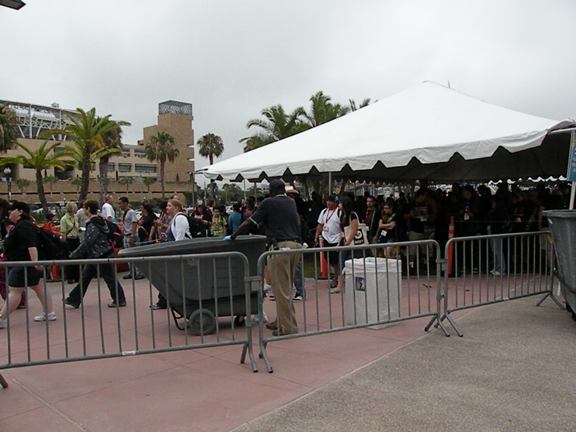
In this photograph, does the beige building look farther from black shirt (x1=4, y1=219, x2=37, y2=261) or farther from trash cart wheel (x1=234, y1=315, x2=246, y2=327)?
trash cart wheel (x1=234, y1=315, x2=246, y2=327)

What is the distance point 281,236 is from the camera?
6.07 metres

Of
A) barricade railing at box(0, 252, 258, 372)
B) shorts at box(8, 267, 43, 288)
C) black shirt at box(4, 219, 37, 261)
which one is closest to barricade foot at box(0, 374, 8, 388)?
barricade railing at box(0, 252, 258, 372)

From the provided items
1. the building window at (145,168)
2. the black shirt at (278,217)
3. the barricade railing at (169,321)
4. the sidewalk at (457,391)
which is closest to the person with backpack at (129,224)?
the barricade railing at (169,321)

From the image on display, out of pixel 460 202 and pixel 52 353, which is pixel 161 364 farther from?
pixel 460 202

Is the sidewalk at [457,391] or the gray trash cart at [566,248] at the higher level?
the gray trash cart at [566,248]

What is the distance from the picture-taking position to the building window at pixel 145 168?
110 metres

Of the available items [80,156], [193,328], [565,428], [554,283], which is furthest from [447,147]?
[80,156]

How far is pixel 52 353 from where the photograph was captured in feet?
18.6

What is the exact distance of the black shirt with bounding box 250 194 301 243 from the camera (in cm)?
602

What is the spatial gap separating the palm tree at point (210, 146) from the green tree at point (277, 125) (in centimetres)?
5138

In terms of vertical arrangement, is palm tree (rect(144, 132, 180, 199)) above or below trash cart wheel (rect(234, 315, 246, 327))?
above

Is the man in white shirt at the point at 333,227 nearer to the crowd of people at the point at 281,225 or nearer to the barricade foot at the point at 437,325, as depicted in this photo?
the crowd of people at the point at 281,225

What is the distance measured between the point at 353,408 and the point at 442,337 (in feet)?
7.49

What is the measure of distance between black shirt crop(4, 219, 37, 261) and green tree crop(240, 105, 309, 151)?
2593cm
